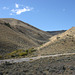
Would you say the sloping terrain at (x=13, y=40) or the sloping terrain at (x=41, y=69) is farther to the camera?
the sloping terrain at (x=13, y=40)

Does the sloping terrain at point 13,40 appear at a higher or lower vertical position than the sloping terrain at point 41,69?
higher

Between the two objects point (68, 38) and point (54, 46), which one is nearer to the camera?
point (54, 46)

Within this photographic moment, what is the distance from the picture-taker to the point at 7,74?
13.2 metres

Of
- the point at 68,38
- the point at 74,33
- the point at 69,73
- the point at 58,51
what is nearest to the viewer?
the point at 69,73

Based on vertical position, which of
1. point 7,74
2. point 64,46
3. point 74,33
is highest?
point 74,33

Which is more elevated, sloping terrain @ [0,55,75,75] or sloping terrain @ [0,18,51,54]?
sloping terrain @ [0,18,51,54]

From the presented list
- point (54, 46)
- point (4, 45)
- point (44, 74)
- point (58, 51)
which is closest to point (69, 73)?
point (44, 74)

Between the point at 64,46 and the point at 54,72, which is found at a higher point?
the point at 64,46

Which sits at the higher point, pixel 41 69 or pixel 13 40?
pixel 13 40

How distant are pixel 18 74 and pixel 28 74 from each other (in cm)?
83

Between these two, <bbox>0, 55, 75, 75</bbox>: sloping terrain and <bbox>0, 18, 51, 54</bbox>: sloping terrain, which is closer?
<bbox>0, 55, 75, 75</bbox>: sloping terrain

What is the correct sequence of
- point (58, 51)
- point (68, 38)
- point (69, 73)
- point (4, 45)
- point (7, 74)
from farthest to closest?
point (4, 45) → point (68, 38) → point (58, 51) → point (7, 74) → point (69, 73)

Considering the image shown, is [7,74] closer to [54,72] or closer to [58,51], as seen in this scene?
[54,72]

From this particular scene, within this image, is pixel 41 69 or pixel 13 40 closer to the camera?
pixel 41 69
